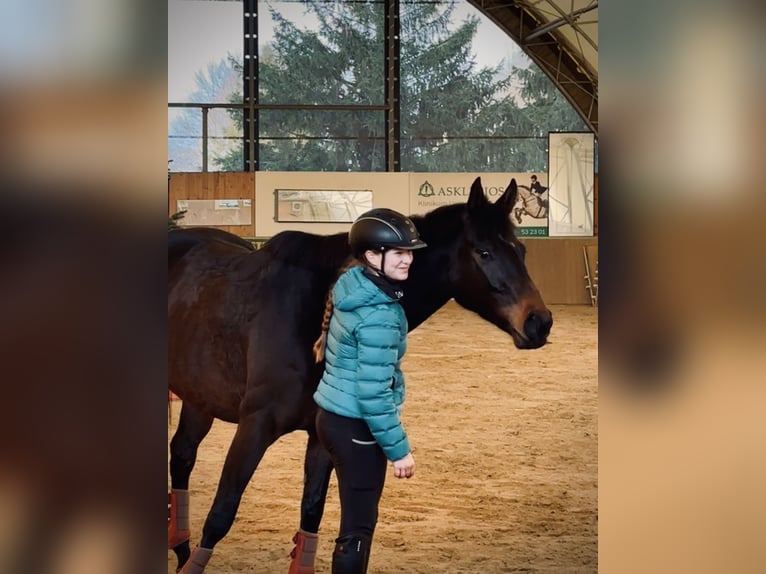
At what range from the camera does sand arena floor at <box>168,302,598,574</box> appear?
3.70 meters

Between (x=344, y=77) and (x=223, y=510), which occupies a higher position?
(x=344, y=77)

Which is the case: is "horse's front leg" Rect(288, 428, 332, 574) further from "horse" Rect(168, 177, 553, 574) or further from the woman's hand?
the woman's hand

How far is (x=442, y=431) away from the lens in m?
6.11

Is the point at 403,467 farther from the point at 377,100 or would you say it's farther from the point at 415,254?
the point at 377,100

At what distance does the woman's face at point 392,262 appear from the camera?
7.59 feet

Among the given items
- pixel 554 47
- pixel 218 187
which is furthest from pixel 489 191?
pixel 218 187

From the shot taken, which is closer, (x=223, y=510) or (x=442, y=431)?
(x=223, y=510)

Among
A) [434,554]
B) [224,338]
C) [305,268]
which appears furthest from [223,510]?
[434,554]

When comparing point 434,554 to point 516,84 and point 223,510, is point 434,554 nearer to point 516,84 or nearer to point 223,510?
point 223,510

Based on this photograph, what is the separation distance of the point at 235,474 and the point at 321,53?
46.6 feet
